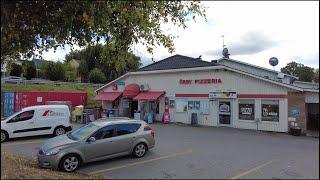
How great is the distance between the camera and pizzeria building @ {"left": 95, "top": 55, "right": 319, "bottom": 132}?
2486 centimetres

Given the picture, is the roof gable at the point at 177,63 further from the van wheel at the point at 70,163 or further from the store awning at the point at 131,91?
the van wheel at the point at 70,163

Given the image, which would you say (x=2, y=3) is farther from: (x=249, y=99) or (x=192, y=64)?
(x=192, y=64)

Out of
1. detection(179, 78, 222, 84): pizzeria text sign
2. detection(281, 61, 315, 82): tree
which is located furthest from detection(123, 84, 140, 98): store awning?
detection(281, 61, 315, 82): tree

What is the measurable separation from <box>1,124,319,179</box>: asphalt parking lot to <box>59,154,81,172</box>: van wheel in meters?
0.32

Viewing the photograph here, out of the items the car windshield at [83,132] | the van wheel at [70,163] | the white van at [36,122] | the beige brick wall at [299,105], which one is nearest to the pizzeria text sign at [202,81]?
the beige brick wall at [299,105]

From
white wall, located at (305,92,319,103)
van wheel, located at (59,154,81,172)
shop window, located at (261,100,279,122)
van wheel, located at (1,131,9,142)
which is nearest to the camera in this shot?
van wheel, located at (59,154,81,172)

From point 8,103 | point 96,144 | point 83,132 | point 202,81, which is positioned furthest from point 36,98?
point 96,144

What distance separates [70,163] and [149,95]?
66.6ft

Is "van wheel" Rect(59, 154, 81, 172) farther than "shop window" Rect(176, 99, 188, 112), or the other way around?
"shop window" Rect(176, 99, 188, 112)

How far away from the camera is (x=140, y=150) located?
15.5m

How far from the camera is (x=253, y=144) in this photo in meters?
19.2

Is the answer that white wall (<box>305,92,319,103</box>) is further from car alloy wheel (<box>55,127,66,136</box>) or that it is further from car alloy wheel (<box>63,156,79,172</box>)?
car alloy wheel (<box>63,156,79,172</box>)

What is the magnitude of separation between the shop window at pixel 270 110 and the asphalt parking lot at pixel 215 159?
128 inches

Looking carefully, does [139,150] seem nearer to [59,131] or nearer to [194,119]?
[59,131]
